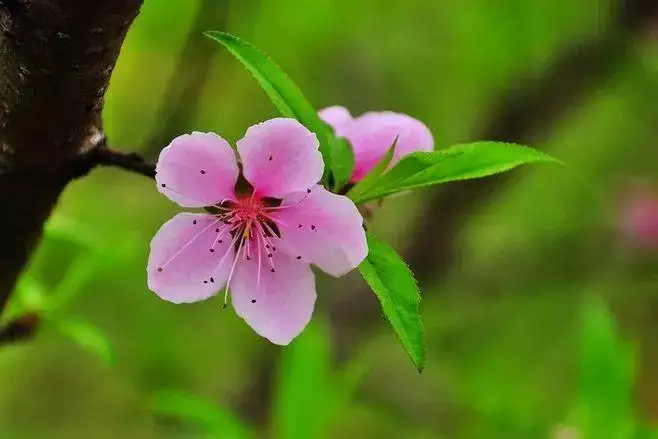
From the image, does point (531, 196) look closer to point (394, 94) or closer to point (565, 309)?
point (565, 309)

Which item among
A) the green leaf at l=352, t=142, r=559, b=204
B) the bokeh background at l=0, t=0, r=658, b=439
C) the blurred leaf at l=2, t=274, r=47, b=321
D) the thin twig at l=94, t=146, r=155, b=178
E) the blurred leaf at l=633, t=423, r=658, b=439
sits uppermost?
the green leaf at l=352, t=142, r=559, b=204

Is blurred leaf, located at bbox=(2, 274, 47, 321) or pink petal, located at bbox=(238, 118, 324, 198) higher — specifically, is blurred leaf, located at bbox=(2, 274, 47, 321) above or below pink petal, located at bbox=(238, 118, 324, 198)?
below

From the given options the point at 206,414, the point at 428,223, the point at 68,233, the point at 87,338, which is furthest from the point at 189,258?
the point at 428,223

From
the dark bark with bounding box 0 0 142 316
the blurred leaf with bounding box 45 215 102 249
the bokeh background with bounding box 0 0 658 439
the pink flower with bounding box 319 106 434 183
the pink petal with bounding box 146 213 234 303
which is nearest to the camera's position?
the dark bark with bounding box 0 0 142 316

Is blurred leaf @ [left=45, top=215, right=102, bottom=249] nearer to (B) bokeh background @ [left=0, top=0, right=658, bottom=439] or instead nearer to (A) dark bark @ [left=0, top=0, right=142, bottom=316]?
(A) dark bark @ [left=0, top=0, right=142, bottom=316]

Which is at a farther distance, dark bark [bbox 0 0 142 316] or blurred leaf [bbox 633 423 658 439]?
blurred leaf [bbox 633 423 658 439]

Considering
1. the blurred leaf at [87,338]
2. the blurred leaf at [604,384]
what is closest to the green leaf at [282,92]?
the blurred leaf at [87,338]

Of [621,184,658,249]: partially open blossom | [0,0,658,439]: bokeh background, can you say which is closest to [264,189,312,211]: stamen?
[0,0,658,439]: bokeh background

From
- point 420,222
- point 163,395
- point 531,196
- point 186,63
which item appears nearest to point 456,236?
point 420,222
